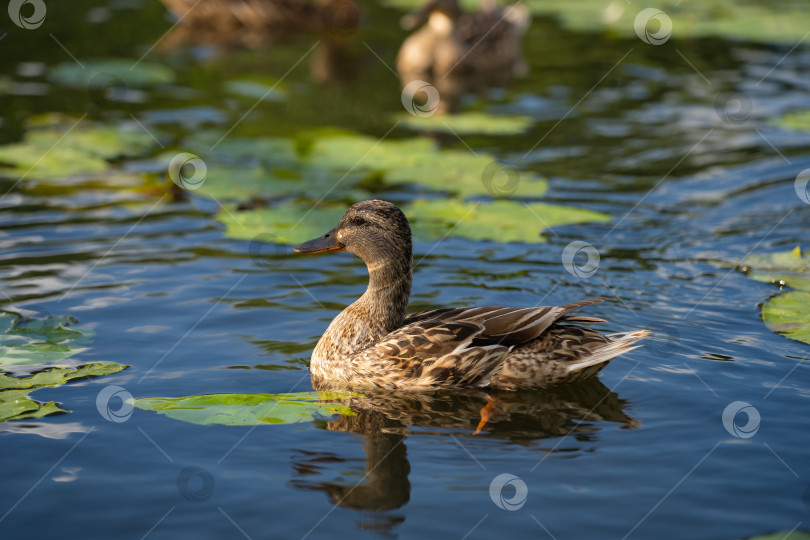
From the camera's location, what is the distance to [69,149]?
12.1 meters

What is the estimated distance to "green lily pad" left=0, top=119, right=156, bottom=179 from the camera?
38.0ft

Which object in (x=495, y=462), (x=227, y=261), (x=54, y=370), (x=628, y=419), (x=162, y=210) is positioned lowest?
(x=495, y=462)

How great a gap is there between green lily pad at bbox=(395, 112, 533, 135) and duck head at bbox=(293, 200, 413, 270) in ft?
20.2

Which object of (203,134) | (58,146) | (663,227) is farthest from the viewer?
(203,134)

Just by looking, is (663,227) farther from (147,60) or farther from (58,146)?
(147,60)

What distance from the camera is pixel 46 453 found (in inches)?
236

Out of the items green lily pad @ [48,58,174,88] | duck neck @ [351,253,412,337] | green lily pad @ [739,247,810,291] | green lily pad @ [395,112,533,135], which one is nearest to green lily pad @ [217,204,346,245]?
duck neck @ [351,253,412,337]

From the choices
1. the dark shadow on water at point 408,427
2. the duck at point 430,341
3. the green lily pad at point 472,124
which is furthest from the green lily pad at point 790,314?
the green lily pad at point 472,124

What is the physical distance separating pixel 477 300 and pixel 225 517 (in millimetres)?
3760

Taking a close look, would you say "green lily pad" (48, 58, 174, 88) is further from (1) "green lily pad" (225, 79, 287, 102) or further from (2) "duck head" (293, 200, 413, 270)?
(2) "duck head" (293, 200, 413, 270)

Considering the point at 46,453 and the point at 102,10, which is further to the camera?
the point at 102,10

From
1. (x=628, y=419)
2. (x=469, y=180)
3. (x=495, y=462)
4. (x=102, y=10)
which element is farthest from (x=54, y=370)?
(x=102, y=10)

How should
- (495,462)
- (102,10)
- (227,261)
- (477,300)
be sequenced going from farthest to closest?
(102,10) < (227,261) < (477,300) < (495,462)

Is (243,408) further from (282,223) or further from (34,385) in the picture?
(282,223)
